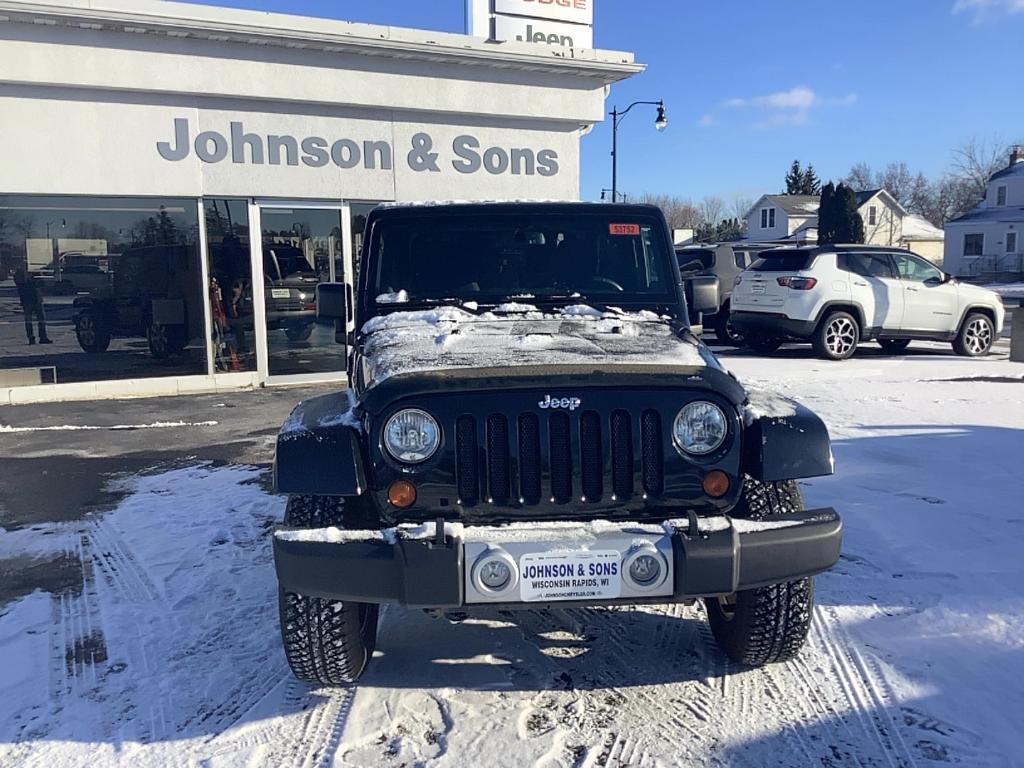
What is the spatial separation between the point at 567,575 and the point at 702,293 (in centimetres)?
213

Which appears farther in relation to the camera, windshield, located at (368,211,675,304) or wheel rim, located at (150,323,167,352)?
wheel rim, located at (150,323,167,352)

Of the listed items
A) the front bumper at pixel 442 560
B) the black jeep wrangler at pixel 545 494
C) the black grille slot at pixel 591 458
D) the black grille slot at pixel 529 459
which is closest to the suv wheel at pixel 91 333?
the black jeep wrangler at pixel 545 494

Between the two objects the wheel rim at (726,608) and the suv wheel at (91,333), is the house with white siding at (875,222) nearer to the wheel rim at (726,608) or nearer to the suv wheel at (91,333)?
the suv wheel at (91,333)

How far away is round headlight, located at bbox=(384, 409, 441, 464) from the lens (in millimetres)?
2910

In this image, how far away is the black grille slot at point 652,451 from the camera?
2953 millimetres

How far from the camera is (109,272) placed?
10211mm

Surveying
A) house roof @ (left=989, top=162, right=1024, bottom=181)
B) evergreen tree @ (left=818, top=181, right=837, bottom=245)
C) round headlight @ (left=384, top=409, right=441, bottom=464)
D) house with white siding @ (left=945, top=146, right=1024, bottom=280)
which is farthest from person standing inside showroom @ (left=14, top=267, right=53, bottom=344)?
house roof @ (left=989, top=162, right=1024, bottom=181)

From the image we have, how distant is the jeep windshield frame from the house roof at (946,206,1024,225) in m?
50.3

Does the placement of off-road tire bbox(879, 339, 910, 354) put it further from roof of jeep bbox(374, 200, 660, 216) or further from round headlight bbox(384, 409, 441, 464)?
round headlight bbox(384, 409, 441, 464)

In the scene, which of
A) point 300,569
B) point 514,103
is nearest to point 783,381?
point 514,103

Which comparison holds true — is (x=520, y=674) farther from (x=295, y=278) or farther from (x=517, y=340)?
(x=295, y=278)

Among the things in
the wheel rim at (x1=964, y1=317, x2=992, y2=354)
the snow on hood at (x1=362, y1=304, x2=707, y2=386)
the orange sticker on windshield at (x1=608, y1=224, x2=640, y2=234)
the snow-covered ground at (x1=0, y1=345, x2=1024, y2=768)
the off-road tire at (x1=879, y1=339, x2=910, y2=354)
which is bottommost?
the snow-covered ground at (x1=0, y1=345, x2=1024, y2=768)

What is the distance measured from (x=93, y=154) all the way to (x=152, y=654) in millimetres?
8079

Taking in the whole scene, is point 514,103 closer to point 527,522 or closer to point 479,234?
point 479,234
